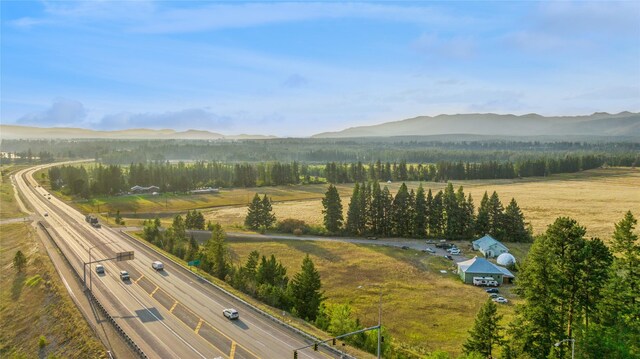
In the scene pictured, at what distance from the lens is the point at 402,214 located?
117 meters

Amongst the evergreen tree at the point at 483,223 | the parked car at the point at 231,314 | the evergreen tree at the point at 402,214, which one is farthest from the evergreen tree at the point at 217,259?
the evergreen tree at the point at 483,223

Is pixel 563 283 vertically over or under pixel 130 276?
over

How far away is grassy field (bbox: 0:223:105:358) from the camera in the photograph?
45344mm

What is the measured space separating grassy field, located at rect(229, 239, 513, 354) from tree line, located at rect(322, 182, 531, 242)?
15.0 metres

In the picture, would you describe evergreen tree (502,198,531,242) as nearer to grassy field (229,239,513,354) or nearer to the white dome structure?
the white dome structure

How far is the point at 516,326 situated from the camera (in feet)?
131

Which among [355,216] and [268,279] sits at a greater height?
[355,216]

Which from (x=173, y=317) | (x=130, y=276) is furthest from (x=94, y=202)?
(x=173, y=317)

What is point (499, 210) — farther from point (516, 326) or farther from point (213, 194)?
point (213, 194)

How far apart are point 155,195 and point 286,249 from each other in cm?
9867

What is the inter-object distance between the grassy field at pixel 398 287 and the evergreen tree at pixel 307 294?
7577 mm

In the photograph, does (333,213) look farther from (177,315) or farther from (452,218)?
(177,315)

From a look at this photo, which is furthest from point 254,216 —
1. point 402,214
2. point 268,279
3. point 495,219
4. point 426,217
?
point 495,219

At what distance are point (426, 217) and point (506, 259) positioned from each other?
30.5 metres
